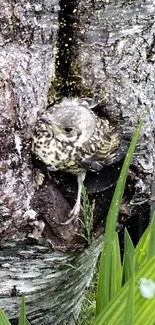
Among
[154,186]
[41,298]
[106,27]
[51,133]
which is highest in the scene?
[106,27]

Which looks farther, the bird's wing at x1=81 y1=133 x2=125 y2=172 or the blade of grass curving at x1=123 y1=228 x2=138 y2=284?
A: the bird's wing at x1=81 y1=133 x2=125 y2=172

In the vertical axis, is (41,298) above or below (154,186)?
below

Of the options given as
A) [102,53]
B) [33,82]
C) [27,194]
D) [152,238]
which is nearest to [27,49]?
[33,82]

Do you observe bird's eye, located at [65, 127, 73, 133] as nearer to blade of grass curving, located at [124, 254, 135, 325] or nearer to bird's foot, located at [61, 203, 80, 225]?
bird's foot, located at [61, 203, 80, 225]

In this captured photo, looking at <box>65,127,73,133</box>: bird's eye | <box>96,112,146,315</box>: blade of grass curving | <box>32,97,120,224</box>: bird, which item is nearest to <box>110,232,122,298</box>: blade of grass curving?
<box>96,112,146,315</box>: blade of grass curving

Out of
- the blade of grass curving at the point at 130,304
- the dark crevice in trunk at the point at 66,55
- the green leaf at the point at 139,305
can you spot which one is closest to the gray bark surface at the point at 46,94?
the dark crevice in trunk at the point at 66,55

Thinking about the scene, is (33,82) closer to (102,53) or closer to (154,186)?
(102,53)

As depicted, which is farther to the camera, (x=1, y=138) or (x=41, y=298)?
(x=41, y=298)

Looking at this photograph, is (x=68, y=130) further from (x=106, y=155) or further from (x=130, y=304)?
(x=130, y=304)
